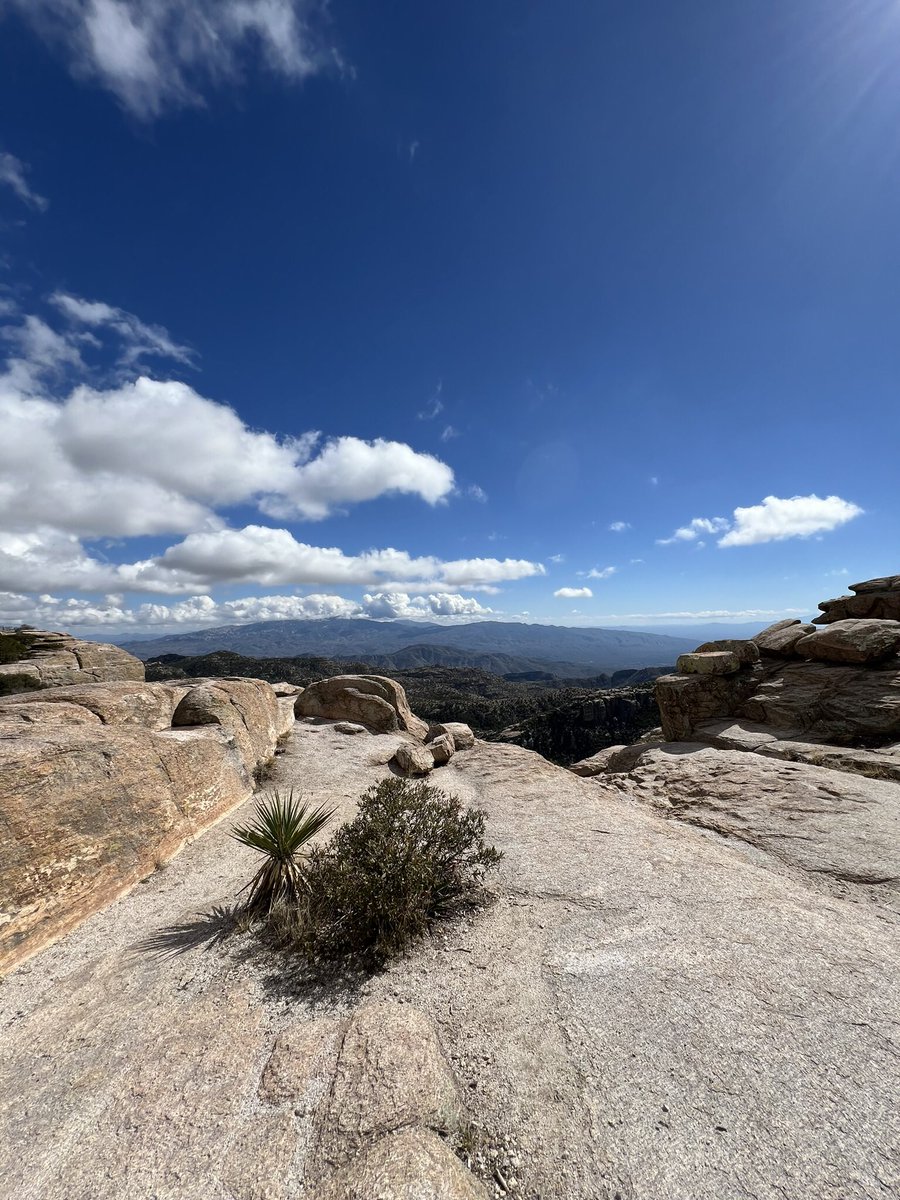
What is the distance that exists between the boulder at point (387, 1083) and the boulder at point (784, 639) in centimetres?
2128

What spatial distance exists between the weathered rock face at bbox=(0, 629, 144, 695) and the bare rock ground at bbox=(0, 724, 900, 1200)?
23.8m

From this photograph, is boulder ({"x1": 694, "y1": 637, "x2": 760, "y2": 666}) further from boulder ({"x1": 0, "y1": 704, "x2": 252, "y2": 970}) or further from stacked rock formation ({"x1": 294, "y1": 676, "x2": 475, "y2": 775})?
boulder ({"x1": 0, "y1": 704, "x2": 252, "y2": 970})

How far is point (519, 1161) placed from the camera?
341 cm

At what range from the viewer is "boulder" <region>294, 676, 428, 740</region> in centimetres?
2297

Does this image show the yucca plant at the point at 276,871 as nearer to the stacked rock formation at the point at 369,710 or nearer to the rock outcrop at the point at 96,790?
the rock outcrop at the point at 96,790

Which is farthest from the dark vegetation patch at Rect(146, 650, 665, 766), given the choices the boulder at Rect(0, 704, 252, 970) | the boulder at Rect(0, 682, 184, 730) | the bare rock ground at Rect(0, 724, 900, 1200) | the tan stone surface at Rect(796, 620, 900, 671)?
the bare rock ground at Rect(0, 724, 900, 1200)

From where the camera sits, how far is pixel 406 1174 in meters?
3.19

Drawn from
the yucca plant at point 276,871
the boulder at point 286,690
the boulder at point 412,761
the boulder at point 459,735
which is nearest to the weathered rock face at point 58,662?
the boulder at point 286,690

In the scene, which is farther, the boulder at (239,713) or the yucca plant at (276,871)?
A: the boulder at (239,713)

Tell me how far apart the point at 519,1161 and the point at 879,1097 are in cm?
307

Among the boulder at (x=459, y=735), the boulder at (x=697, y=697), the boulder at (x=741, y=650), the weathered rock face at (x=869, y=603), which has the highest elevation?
the weathered rock face at (x=869, y=603)

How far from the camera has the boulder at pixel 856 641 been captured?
16922mm

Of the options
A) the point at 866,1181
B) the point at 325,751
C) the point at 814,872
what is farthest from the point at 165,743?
the point at 814,872

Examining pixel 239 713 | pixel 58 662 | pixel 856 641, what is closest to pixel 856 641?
pixel 856 641
